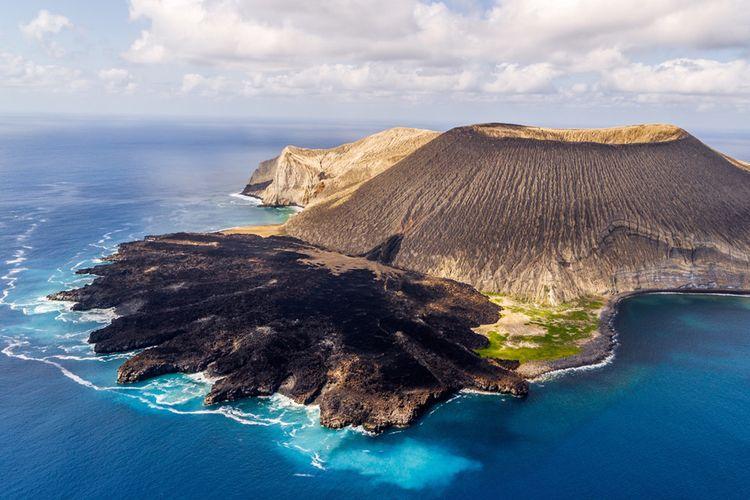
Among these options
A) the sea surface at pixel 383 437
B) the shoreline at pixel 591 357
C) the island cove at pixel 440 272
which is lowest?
the sea surface at pixel 383 437

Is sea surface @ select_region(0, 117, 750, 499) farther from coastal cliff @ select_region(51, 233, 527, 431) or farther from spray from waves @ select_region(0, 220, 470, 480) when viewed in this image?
coastal cliff @ select_region(51, 233, 527, 431)

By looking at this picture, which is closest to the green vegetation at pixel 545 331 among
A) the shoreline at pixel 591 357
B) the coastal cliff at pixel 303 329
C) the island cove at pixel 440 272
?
the island cove at pixel 440 272

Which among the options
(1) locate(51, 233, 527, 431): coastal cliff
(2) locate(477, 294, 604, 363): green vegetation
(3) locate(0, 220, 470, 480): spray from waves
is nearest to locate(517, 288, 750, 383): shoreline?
(2) locate(477, 294, 604, 363): green vegetation

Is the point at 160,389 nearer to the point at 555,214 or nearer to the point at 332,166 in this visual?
the point at 555,214

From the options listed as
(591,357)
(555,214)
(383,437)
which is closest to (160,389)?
(383,437)

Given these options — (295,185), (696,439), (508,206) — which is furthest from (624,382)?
(295,185)

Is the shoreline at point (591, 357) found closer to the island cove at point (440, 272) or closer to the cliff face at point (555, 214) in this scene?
the island cove at point (440, 272)

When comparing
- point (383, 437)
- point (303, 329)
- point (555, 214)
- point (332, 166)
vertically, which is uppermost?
point (332, 166)
